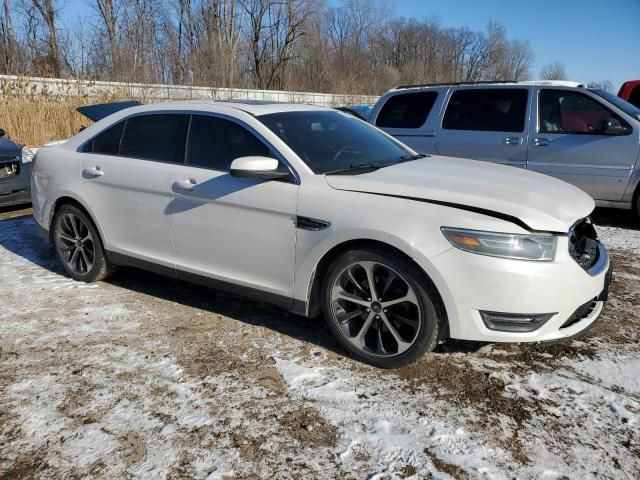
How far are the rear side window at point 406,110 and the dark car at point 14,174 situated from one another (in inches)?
197

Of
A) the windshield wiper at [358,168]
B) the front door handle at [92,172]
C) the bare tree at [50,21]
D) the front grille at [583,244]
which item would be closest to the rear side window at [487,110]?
the front grille at [583,244]

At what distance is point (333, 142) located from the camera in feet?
12.4

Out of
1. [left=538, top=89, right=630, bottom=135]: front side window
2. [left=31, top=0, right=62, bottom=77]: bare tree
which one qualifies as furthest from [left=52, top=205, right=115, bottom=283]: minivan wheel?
[left=31, top=0, right=62, bottom=77]: bare tree

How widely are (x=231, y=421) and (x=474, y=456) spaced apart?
1168mm

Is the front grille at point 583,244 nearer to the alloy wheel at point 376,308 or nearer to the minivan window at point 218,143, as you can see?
the alloy wheel at point 376,308

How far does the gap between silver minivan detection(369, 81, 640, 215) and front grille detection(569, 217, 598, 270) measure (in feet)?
10.9

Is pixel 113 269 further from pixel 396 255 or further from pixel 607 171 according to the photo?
pixel 607 171

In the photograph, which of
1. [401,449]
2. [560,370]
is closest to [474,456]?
[401,449]

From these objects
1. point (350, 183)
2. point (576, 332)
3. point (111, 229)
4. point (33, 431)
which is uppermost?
point (350, 183)

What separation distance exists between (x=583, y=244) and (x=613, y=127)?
12.2ft

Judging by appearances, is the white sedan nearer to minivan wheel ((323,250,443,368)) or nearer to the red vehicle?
minivan wheel ((323,250,443,368))

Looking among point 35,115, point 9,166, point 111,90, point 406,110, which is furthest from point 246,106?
point 111,90

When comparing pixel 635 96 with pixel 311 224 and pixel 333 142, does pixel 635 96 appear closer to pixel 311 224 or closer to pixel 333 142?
pixel 333 142

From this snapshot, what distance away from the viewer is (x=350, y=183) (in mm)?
3193
